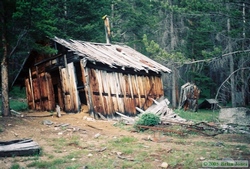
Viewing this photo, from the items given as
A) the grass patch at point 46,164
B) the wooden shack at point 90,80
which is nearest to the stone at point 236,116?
the wooden shack at point 90,80

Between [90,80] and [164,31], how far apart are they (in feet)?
49.7

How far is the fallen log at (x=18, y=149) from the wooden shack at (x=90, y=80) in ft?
21.0

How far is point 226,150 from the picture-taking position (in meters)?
7.48

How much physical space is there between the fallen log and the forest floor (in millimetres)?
169

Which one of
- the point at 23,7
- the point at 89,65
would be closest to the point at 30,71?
the point at 89,65

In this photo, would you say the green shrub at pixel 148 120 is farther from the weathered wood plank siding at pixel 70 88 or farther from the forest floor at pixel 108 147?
the weathered wood plank siding at pixel 70 88

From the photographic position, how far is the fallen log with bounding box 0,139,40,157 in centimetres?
669

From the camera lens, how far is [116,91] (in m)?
14.9

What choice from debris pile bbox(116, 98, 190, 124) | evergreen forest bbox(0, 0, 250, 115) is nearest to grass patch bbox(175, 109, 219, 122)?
debris pile bbox(116, 98, 190, 124)

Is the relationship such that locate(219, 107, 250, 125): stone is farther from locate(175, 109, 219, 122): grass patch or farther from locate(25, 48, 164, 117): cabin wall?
locate(25, 48, 164, 117): cabin wall

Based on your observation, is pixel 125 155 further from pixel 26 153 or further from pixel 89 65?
pixel 89 65

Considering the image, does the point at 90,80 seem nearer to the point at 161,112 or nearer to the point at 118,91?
the point at 118,91

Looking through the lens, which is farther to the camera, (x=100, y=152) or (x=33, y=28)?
(x=33, y=28)

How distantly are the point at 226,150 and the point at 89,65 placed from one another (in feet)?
28.2
